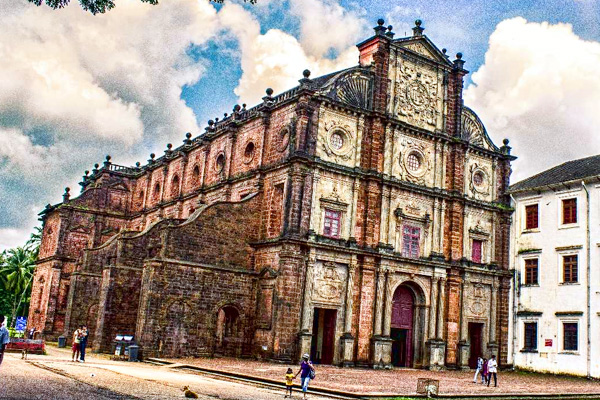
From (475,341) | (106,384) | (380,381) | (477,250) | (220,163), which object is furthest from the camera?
(220,163)

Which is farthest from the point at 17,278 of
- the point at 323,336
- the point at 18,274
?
the point at 323,336

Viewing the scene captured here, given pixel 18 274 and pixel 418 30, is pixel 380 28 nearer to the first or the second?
pixel 418 30

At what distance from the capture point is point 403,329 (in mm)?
33562

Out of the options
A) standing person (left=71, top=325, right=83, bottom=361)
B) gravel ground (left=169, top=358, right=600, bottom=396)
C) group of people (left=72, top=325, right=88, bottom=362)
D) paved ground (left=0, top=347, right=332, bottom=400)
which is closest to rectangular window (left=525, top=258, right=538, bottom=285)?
gravel ground (left=169, top=358, right=600, bottom=396)

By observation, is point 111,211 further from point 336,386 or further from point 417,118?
point 336,386

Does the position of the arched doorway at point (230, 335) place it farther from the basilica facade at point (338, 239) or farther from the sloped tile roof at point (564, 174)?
the sloped tile roof at point (564, 174)

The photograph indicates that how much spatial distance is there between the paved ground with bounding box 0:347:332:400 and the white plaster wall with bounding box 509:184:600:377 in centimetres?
1929

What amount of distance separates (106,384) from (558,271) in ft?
83.9

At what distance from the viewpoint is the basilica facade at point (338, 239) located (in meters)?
29.3

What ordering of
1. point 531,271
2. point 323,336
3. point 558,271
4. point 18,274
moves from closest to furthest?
point 323,336, point 558,271, point 531,271, point 18,274

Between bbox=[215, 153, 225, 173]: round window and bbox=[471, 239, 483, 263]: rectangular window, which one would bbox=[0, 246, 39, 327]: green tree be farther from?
bbox=[471, 239, 483, 263]: rectangular window

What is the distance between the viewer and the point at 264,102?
33.4 metres

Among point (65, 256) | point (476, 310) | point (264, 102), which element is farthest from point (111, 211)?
point (476, 310)

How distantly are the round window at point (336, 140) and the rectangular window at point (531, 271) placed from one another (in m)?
13.1
